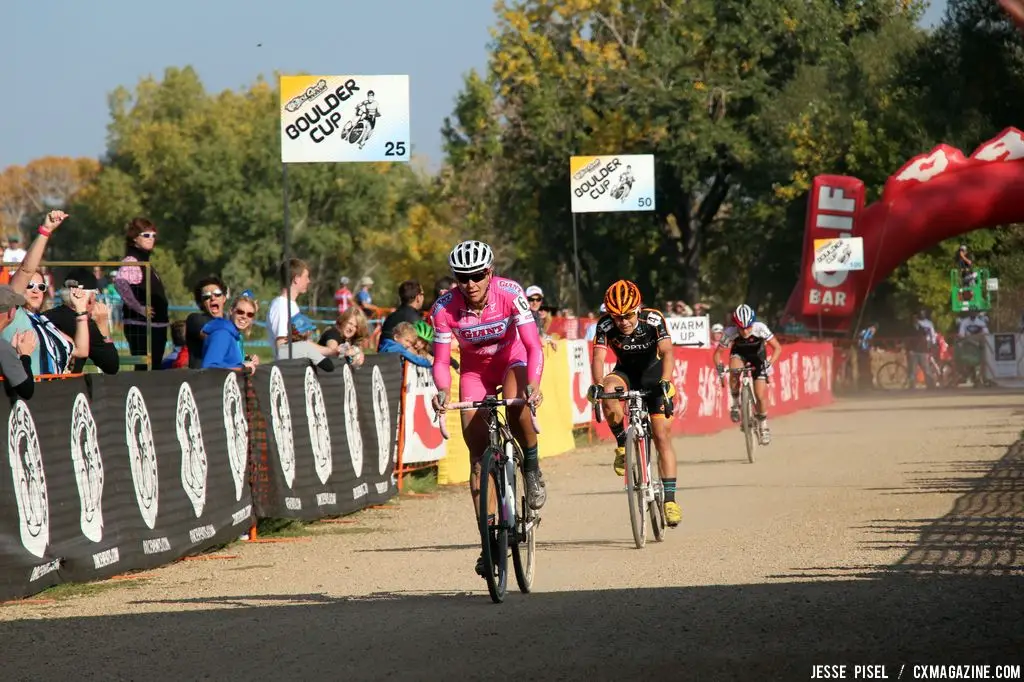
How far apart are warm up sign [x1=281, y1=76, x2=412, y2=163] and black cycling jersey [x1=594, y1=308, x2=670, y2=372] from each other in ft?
12.0

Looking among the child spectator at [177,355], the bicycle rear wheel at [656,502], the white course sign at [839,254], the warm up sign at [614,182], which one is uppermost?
the warm up sign at [614,182]

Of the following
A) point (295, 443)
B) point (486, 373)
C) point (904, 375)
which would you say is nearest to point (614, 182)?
point (295, 443)

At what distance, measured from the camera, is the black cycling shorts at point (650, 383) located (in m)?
12.7

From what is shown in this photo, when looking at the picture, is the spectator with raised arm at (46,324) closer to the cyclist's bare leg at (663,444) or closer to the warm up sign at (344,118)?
the warm up sign at (344,118)

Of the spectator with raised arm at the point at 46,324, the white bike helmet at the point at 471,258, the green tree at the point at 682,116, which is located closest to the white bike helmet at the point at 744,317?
the spectator with raised arm at the point at 46,324

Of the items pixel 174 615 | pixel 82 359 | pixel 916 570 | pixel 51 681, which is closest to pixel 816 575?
pixel 916 570

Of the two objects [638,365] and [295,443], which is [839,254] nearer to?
[295,443]

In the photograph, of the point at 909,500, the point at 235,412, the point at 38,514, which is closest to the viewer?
the point at 38,514

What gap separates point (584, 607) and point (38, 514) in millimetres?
3373

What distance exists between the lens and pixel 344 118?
1577cm

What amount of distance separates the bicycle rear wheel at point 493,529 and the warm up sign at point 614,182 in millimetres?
17295

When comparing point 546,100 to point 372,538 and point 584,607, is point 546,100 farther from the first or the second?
point 584,607

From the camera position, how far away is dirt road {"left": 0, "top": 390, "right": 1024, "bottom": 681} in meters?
7.60

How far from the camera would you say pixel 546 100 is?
2297 inches
